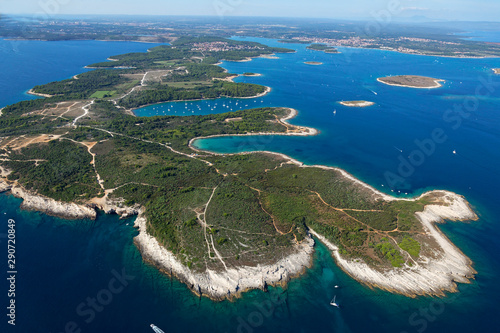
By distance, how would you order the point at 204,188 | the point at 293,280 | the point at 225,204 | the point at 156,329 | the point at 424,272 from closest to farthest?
1. the point at 156,329
2. the point at 293,280
3. the point at 424,272
4. the point at 225,204
5. the point at 204,188

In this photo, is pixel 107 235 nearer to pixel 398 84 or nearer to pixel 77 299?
pixel 77 299

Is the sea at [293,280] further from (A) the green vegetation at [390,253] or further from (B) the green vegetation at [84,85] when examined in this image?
(B) the green vegetation at [84,85]

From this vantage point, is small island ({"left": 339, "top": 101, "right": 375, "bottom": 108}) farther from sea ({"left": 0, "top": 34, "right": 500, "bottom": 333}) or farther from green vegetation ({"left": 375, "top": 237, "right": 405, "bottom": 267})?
green vegetation ({"left": 375, "top": 237, "right": 405, "bottom": 267})

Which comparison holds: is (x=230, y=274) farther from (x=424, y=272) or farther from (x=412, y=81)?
(x=412, y=81)

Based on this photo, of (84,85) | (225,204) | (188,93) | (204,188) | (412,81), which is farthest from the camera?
(412,81)

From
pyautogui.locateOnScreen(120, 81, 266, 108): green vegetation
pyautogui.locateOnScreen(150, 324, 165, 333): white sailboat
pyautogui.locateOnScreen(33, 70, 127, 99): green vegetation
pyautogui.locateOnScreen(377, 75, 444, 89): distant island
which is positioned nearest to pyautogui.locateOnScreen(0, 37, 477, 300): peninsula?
pyautogui.locateOnScreen(150, 324, 165, 333): white sailboat

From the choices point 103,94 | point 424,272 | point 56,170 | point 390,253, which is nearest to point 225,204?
point 390,253
